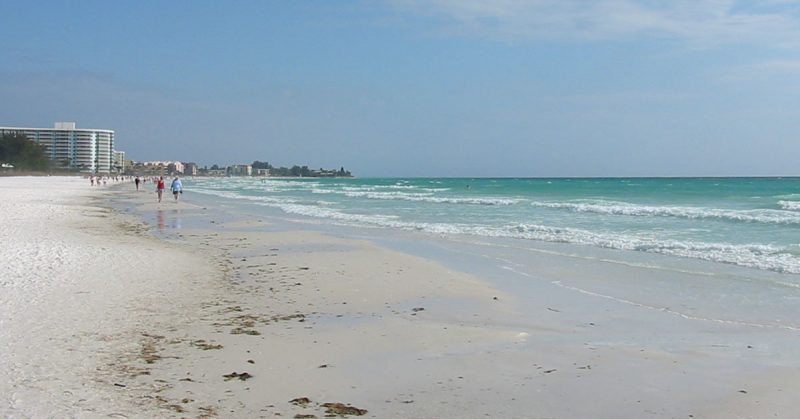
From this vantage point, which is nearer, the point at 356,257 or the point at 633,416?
the point at 633,416

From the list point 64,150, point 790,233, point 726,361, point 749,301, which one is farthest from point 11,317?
point 64,150

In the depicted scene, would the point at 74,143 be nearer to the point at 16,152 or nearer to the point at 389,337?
the point at 16,152

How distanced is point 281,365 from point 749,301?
5973 millimetres

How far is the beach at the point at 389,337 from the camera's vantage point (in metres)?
4.32

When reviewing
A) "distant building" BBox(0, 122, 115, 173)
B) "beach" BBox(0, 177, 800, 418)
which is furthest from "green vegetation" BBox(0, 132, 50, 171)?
"beach" BBox(0, 177, 800, 418)

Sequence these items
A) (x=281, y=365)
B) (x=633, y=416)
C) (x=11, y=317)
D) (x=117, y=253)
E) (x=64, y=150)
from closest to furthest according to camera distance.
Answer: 1. (x=633, y=416)
2. (x=281, y=365)
3. (x=11, y=317)
4. (x=117, y=253)
5. (x=64, y=150)

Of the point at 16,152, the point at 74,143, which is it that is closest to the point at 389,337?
the point at 16,152

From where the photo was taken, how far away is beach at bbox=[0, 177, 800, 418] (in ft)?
14.2

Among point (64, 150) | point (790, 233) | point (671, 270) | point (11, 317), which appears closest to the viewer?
point (11, 317)

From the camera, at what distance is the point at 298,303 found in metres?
7.83

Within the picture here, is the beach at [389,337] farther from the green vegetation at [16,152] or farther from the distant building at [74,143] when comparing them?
the distant building at [74,143]

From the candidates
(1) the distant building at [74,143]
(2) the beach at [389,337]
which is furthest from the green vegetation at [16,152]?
(2) the beach at [389,337]

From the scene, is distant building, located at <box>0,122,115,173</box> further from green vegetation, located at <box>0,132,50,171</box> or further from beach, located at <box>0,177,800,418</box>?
beach, located at <box>0,177,800,418</box>

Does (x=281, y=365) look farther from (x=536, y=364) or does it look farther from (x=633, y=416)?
(x=633, y=416)
